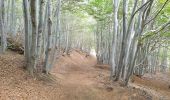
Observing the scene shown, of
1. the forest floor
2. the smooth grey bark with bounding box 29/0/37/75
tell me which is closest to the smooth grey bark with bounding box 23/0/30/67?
the smooth grey bark with bounding box 29/0/37/75

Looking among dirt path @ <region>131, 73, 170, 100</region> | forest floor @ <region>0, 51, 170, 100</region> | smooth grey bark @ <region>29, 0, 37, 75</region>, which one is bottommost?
dirt path @ <region>131, 73, 170, 100</region>

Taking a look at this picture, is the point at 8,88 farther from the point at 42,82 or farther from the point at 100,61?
the point at 100,61

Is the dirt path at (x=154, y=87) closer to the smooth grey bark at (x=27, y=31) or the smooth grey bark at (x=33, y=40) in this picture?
the smooth grey bark at (x=33, y=40)

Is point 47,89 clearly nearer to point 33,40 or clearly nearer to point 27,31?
point 33,40

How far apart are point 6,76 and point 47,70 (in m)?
3.10

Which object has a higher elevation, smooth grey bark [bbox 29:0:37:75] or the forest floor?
smooth grey bark [bbox 29:0:37:75]

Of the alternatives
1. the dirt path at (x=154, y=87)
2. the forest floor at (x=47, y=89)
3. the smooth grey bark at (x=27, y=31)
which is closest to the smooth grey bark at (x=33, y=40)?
the smooth grey bark at (x=27, y=31)

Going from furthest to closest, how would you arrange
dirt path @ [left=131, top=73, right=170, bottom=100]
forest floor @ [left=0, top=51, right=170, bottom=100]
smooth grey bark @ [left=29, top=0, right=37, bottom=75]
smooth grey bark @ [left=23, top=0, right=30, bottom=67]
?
dirt path @ [left=131, top=73, right=170, bottom=100]
smooth grey bark @ [left=23, top=0, right=30, bottom=67]
smooth grey bark @ [left=29, top=0, right=37, bottom=75]
forest floor @ [left=0, top=51, right=170, bottom=100]

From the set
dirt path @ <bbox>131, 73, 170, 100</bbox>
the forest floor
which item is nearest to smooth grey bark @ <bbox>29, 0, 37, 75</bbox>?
the forest floor

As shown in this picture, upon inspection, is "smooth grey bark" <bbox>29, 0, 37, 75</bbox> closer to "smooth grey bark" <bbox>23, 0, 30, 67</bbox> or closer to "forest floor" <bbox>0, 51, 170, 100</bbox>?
"smooth grey bark" <bbox>23, 0, 30, 67</bbox>

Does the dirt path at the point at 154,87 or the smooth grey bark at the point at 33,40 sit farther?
the dirt path at the point at 154,87

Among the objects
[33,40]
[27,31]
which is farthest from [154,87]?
[27,31]

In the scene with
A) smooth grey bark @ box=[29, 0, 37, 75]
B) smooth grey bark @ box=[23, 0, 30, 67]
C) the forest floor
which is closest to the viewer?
the forest floor

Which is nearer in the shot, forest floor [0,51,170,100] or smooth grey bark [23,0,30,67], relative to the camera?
forest floor [0,51,170,100]
